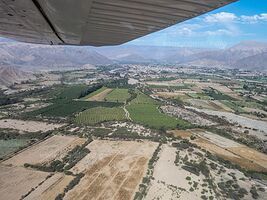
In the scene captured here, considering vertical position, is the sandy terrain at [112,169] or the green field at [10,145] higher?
the sandy terrain at [112,169]

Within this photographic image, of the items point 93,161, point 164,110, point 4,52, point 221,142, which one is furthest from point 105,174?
point 4,52

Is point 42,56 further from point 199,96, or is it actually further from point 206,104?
point 206,104

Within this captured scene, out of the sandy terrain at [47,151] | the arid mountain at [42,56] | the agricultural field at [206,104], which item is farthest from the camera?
the arid mountain at [42,56]

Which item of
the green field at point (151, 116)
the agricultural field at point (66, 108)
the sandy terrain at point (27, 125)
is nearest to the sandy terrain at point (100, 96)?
the agricultural field at point (66, 108)

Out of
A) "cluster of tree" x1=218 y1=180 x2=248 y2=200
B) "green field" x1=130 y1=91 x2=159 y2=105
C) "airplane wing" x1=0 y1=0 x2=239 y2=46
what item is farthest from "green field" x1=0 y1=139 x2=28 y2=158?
"airplane wing" x1=0 y1=0 x2=239 y2=46

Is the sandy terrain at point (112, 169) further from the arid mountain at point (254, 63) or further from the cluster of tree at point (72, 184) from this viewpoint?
the arid mountain at point (254, 63)

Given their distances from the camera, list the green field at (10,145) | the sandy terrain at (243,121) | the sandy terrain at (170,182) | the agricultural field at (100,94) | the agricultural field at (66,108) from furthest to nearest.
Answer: the agricultural field at (100,94), the agricultural field at (66,108), the sandy terrain at (243,121), the green field at (10,145), the sandy terrain at (170,182)

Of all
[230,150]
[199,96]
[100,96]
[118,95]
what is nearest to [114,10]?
[230,150]
